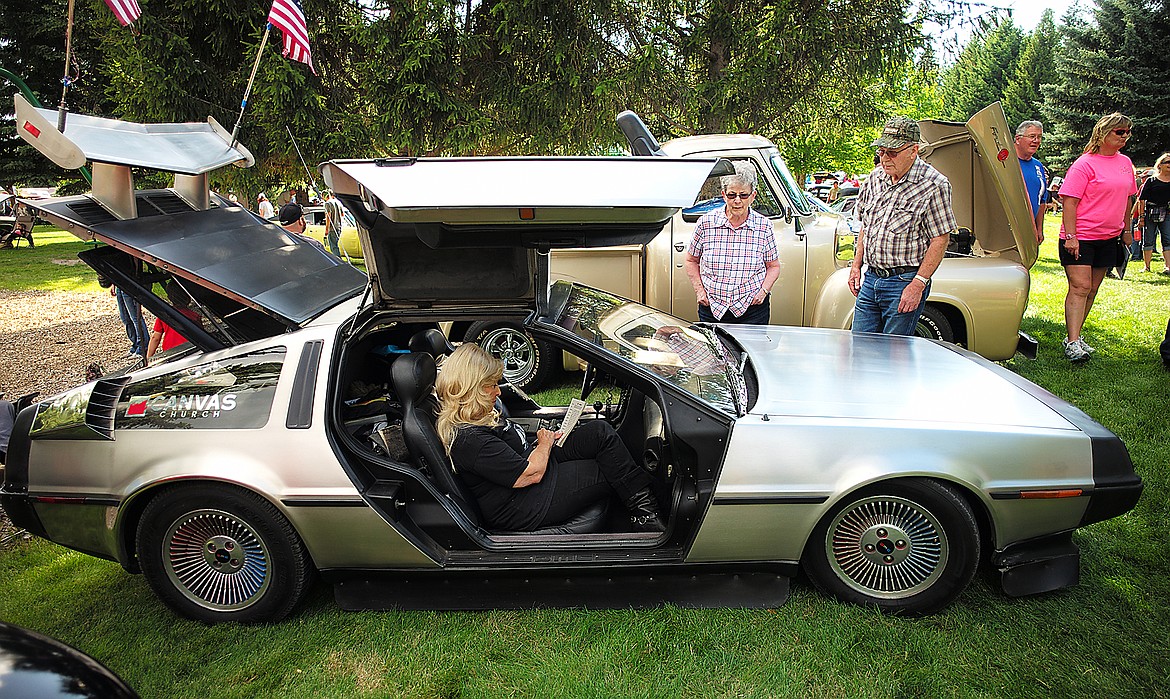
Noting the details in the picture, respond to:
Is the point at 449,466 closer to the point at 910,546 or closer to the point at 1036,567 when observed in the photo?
the point at 910,546

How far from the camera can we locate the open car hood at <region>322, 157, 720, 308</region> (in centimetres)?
269

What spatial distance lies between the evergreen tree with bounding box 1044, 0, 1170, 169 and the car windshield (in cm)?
2475

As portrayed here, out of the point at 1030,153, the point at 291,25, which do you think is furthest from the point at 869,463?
the point at 1030,153

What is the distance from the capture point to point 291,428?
3.21 meters

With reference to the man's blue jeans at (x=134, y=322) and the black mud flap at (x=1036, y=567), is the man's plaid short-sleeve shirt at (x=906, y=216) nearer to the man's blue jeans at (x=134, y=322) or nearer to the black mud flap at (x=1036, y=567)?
the black mud flap at (x=1036, y=567)

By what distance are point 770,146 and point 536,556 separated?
185 inches

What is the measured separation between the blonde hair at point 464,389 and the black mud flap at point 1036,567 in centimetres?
222

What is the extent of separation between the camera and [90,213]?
3256mm

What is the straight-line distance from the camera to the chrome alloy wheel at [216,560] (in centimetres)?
331

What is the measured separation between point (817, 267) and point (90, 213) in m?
5.05

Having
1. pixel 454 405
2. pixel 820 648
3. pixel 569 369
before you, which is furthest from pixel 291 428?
pixel 569 369

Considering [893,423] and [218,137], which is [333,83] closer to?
[218,137]

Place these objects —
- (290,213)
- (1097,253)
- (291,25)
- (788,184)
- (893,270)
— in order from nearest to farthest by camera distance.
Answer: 1. (893,270)
2. (788,184)
3. (291,25)
4. (1097,253)
5. (290,213)

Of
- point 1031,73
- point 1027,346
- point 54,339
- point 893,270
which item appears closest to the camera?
point 893,270
